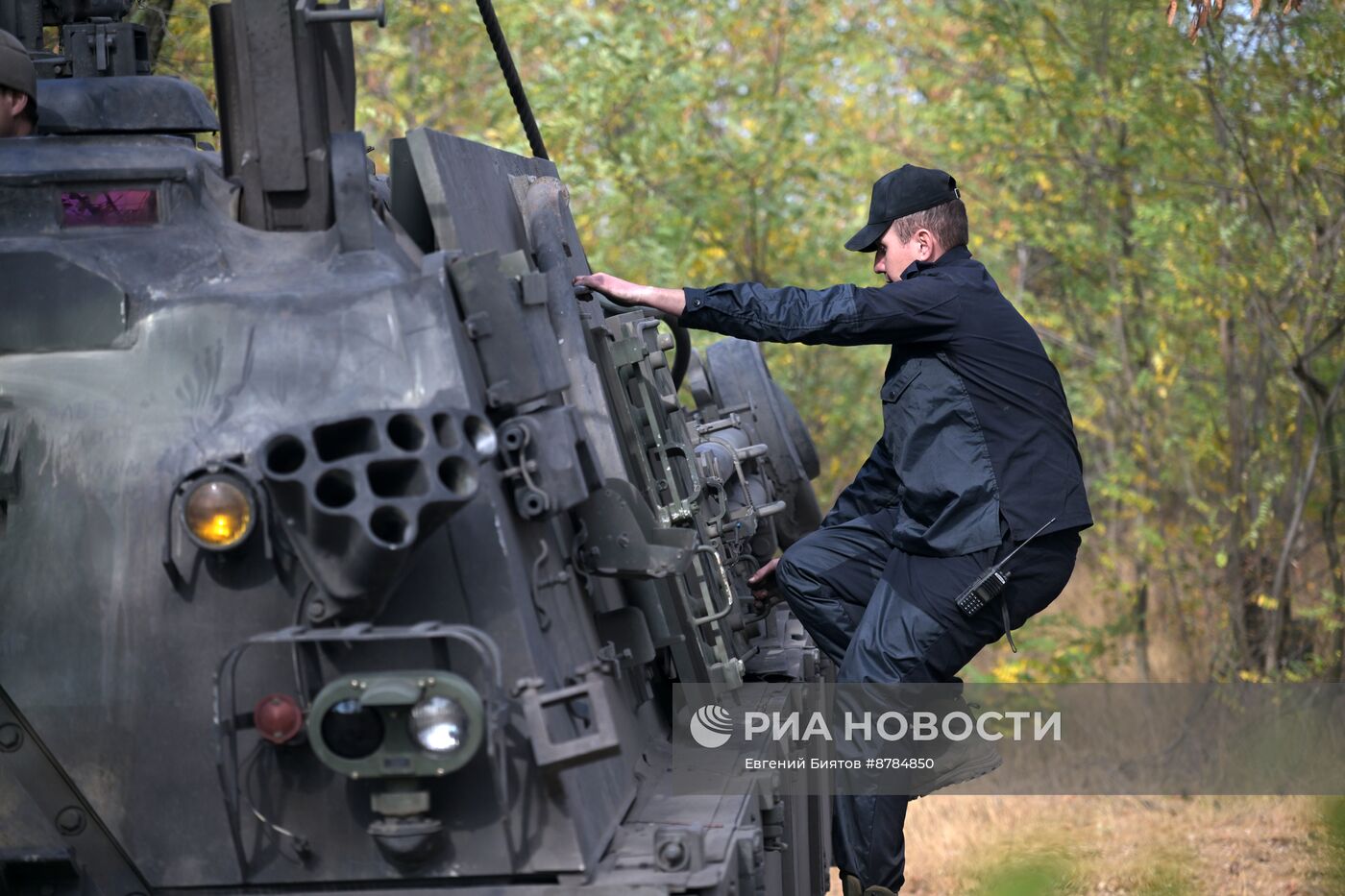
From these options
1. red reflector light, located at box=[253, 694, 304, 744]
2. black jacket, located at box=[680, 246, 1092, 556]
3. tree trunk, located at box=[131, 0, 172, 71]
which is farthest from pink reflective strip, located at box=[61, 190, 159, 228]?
tree trunk, located at box=[131, 0, 172, 71]

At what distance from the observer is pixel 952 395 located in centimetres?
514

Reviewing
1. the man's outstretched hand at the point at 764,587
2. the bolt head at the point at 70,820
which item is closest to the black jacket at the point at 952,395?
the man's outstretched hand at the point at 764,587

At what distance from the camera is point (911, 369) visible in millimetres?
5234

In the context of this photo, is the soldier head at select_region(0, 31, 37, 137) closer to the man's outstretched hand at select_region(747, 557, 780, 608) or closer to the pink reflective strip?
the pink reflective strip

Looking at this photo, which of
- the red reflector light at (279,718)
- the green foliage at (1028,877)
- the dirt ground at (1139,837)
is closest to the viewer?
the green foliage at (1028,877)

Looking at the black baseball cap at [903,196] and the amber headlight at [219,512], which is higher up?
the black baseball cap at [903,196]

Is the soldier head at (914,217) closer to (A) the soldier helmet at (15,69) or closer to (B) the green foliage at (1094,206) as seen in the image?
(A) the soldier helmet at (15,69)

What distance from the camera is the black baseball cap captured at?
541 centimetres

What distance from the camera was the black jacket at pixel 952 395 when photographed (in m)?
5.06

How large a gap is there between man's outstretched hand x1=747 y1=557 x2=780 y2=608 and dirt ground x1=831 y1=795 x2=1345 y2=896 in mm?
1505

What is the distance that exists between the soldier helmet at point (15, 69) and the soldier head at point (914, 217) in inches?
90.2

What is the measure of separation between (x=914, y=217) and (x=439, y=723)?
2673 millimetres

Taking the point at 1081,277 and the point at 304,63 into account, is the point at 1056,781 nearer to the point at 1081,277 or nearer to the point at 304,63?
the point at 1081,277

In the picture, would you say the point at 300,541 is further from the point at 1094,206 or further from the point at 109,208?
the point at 1094,206
